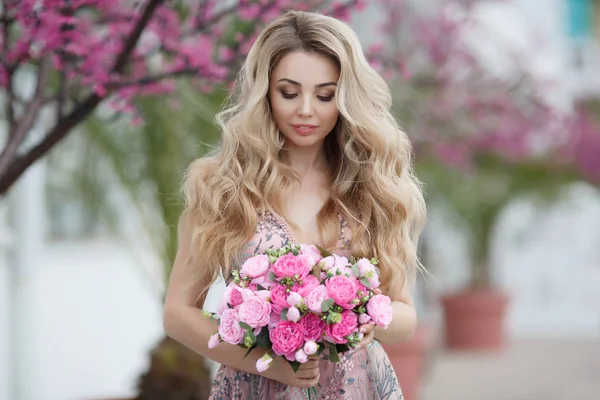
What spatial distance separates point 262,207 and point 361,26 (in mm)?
7548

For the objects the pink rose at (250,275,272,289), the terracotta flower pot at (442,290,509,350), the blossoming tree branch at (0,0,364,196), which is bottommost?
the pink rose at (250,275,272,289)

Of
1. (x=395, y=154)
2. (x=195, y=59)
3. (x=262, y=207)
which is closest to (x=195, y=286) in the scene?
(x=262, y=207)

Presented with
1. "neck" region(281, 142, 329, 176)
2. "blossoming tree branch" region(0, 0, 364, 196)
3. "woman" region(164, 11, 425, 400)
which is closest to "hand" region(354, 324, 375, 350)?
"woman" region(164, 11, 425, 400)

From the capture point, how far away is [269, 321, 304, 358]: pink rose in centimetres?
239

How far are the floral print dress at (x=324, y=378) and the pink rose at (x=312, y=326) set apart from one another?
0.22 m

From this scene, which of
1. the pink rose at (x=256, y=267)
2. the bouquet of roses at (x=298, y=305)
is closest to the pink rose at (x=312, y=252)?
the bouquet of roses at (x=298, y=305)

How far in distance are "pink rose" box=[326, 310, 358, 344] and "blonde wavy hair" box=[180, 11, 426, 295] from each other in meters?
0.31

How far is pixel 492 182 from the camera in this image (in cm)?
1051

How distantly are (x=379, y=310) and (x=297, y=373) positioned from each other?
27 cm

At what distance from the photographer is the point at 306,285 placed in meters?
2.45

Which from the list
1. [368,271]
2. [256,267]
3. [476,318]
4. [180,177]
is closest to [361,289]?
[368,271]

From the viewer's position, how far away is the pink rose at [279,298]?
2.44 metres

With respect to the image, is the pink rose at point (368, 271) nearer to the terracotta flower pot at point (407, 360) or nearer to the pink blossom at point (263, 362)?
the pink blossom at point (263, 362)

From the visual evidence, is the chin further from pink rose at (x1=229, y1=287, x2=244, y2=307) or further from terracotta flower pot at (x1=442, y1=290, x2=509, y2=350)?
terracotta flower pot at (x1=442, y1=290, x2=509, y2=350)
